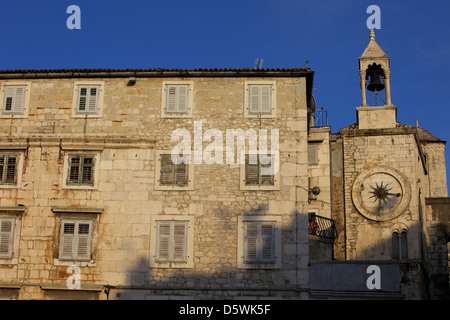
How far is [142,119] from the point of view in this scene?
28094 mm

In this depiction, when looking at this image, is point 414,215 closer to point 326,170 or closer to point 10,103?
point 326,170

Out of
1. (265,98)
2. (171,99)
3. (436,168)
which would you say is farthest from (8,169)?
(436,168)

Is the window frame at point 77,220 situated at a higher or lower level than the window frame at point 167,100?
lower

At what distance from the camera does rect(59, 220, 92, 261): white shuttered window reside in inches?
1051

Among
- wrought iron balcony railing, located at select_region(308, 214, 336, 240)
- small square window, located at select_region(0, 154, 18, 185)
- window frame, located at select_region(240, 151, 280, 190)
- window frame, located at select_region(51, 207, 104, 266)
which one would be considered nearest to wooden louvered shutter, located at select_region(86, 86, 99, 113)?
small square window, located at select_region(0, 154, 18, 185)

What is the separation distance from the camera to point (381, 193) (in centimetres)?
3662

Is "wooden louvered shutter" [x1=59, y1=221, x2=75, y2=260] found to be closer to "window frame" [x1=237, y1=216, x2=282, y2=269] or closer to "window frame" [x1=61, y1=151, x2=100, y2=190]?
"window frame" [x1=61, y1=151, x2=100, y2=190]

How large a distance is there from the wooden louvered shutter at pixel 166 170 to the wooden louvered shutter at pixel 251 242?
356 cm

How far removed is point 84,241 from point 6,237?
3134mm

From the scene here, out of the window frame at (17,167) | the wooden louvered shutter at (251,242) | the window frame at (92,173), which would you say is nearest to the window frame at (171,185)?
the window frame at (92,173)

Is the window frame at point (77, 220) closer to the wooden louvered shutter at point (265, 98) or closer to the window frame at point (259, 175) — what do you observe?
the window frame at point (259, 175)

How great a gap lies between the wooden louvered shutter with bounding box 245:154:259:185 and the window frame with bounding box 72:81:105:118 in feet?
21.1

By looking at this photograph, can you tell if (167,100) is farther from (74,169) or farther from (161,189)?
(74,169)

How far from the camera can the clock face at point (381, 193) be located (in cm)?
3625
